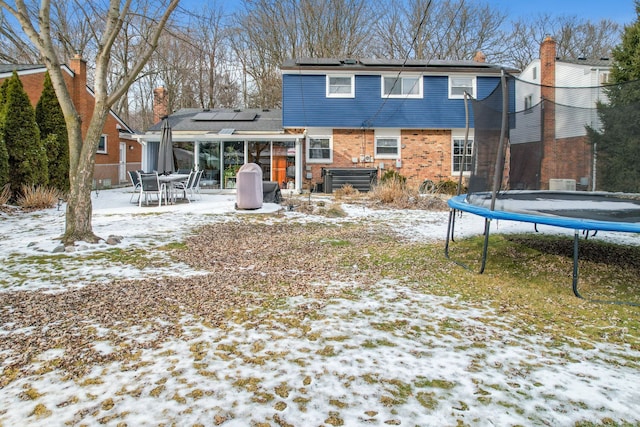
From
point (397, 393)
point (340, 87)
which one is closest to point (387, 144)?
point (340, 87)

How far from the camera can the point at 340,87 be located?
18375 mm

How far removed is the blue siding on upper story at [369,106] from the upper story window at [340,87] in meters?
0.17

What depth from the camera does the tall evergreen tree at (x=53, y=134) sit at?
12.8m

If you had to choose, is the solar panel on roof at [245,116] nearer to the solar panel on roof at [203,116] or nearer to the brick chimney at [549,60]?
the solar panel on roof at [203,116]

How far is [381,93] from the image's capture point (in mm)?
18406

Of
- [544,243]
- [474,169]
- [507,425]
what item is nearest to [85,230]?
[474,169]

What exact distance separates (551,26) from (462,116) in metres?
18.3

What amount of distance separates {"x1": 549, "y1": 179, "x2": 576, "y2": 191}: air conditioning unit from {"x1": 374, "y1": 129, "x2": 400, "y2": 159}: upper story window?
12564 millimetres

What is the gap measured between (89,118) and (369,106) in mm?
12372

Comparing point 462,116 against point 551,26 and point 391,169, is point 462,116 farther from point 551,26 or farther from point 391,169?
point 551,26

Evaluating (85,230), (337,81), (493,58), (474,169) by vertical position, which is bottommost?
(85,230)

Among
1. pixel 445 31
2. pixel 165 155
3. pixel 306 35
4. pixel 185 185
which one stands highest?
pixel 445 31

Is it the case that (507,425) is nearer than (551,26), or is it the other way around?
(507,425)

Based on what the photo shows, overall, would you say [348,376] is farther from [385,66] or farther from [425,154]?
[385,66]
